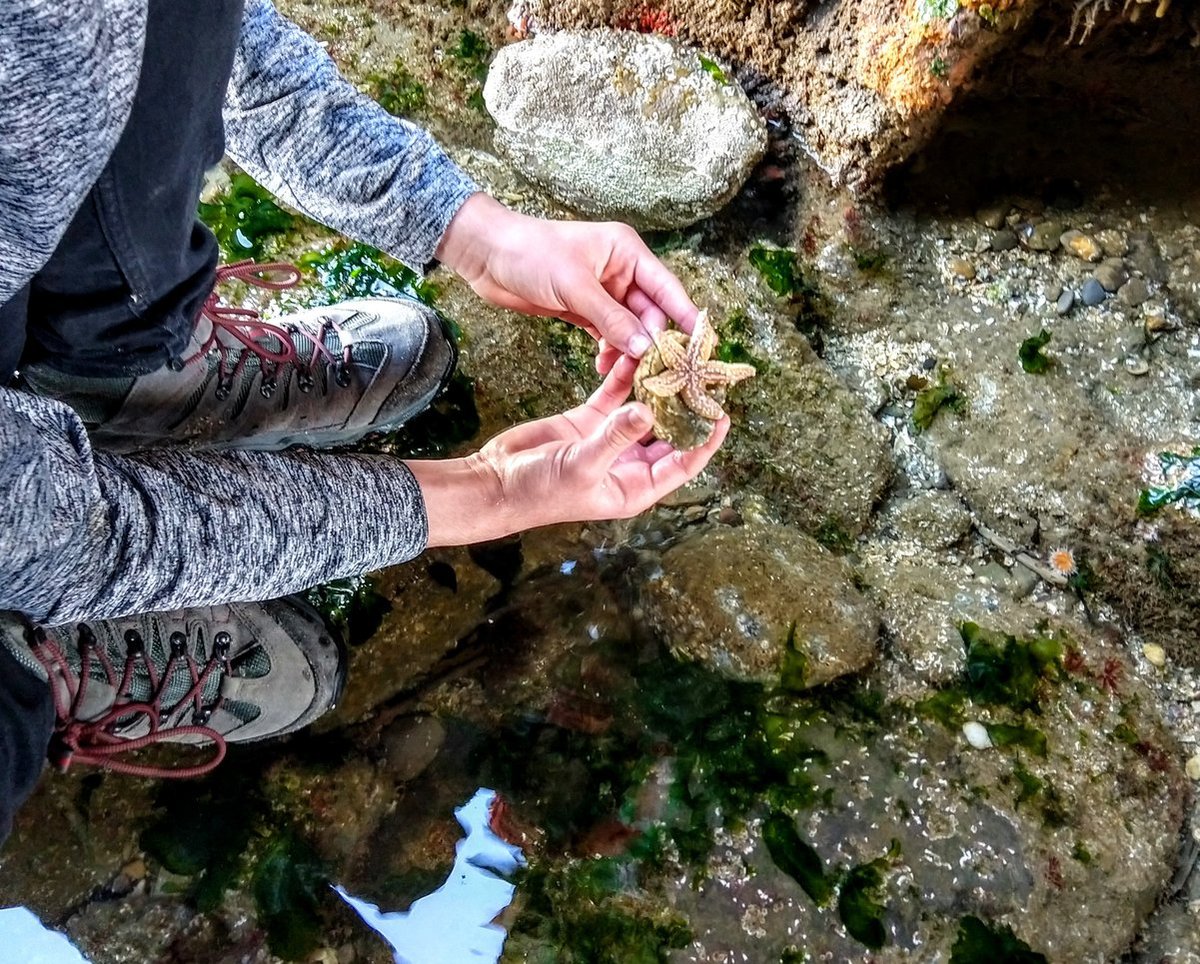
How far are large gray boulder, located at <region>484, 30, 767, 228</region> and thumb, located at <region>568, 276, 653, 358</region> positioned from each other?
41.7 inches

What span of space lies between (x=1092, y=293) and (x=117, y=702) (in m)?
2.79

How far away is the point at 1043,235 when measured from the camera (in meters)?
2.67

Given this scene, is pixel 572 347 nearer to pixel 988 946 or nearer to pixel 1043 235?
pixel 1043 235

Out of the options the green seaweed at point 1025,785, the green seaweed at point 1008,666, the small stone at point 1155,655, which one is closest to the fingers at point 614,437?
the green seaweed at point 1008,666

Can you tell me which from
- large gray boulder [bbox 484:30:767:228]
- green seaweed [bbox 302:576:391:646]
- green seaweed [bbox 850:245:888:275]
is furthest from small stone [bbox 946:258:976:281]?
green seaweed [bbox 302:576:391:646]

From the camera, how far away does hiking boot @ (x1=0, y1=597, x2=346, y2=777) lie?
5.56 feet

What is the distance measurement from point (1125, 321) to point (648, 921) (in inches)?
84.6

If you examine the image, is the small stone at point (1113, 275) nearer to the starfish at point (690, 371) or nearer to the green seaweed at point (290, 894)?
the starfish at point (690, 371)

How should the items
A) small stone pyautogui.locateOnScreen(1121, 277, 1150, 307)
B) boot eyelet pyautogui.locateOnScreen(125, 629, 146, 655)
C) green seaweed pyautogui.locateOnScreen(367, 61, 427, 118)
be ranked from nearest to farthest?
boot eyelet pyautogui.locateOnScreen(125, 629, 146, 655) → small stone pyautogui.locateOnScreen(1121, 277, 1150, 307) → green seaweed pyautogui.locateOnScreen(367, 61, 427, 118)

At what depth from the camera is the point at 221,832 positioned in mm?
2043

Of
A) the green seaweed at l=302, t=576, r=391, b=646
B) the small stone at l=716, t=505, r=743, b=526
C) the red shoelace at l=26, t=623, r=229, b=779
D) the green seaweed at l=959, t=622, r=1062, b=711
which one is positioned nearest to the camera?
the red shoelace at l=26, t=623, r=229, b=779

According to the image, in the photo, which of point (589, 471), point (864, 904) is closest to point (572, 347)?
point (589, 471)

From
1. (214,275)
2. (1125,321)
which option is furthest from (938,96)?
(214,275)

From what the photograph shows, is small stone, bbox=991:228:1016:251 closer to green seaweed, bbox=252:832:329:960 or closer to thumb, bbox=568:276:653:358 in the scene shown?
thumb, bbox=568:276:653:358
